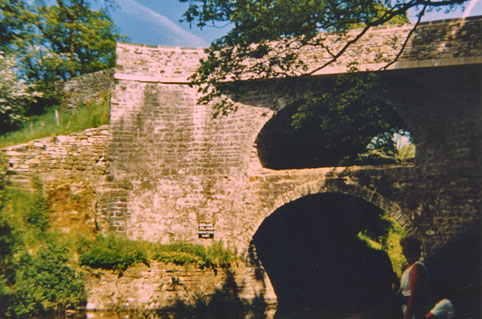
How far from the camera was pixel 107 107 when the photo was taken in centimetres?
1267

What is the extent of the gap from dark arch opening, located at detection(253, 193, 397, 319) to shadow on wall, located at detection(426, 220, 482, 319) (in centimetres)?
353

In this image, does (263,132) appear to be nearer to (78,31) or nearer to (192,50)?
Result: (192,50)

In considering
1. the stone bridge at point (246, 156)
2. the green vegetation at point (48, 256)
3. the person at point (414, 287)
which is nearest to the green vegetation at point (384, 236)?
the stone bridge at point (246, 156)

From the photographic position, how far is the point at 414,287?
357cm

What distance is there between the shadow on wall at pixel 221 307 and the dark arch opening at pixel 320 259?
981 mm

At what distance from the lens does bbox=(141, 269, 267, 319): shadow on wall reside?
9.35 metres

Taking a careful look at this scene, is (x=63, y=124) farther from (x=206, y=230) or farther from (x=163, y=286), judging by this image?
(x=163, y=286)

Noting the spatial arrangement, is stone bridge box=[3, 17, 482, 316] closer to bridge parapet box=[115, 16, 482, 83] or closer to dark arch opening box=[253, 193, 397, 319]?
bridge parapet box=[115, 16, 482, 83]

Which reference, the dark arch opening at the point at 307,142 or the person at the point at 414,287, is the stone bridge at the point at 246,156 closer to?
the dark arch opening at the point at 307,142

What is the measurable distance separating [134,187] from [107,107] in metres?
3.52

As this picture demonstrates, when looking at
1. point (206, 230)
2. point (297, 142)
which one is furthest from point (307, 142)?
point (206, 230)

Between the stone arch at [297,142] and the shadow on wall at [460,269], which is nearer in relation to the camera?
the shadow on wall at [460,269]

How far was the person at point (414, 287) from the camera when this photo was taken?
139 inches

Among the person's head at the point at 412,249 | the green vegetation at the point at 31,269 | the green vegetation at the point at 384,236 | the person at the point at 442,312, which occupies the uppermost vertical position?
the person's head at the point at 412,249
